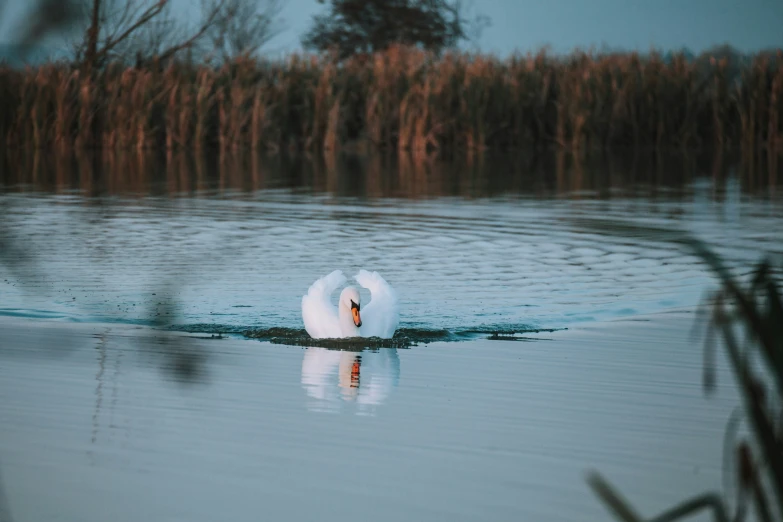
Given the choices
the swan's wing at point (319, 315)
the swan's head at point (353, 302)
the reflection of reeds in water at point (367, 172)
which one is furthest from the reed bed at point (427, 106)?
the swan's head at point (353, 302)

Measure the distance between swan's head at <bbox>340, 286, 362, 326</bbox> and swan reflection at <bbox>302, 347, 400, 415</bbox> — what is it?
0.61ft

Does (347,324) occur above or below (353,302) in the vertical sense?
below

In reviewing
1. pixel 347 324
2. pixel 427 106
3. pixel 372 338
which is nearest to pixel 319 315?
pixel 347 324

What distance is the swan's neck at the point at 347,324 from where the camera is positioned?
716cm

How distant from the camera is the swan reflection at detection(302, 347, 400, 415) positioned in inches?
217

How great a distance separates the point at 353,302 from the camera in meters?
7.09

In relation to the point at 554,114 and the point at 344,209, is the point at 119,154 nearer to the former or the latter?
the point at 554,114

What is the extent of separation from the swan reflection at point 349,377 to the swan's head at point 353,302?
0.19 meters

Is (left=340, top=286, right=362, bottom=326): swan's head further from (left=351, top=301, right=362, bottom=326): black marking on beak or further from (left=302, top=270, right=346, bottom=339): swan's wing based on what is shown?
(left=302, top=270, right=346, bottom=339): swan's wing

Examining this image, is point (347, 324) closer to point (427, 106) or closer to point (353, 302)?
point (353, 302)

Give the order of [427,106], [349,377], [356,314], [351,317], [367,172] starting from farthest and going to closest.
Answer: [427,106]
[367,172]
[351,317]
[356,314]
[349,377]

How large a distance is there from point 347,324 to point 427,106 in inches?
824

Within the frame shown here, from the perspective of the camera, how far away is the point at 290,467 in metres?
4.25

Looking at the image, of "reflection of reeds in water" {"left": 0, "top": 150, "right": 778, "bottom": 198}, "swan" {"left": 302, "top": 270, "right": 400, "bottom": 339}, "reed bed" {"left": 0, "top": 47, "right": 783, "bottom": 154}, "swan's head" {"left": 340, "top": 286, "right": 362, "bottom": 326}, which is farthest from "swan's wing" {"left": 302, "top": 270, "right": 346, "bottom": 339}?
"reed bed" {"left": 0, "top": 47, "right": 783, "bottom": 154}
